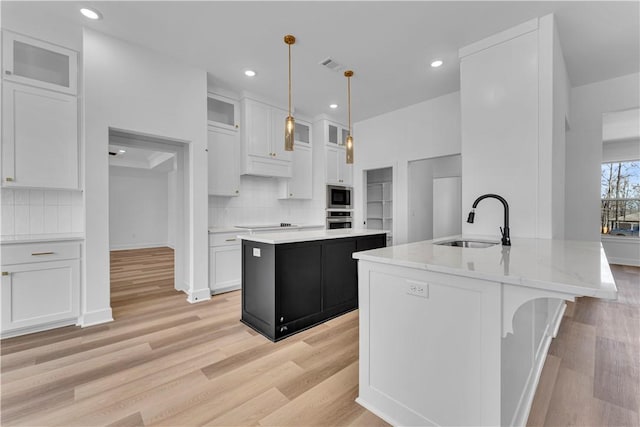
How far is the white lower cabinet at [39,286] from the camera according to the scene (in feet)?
7.79

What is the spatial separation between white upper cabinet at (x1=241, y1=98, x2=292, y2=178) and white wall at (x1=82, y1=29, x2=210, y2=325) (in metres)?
0.75

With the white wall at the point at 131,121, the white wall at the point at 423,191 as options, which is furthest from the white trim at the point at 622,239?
the white wall at the point at 131,121

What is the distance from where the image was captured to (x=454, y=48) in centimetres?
298

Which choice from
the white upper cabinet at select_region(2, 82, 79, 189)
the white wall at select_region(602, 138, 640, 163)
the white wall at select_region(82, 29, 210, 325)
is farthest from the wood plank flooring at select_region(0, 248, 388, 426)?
the white wall at select_region(602, 138, 640, 163)

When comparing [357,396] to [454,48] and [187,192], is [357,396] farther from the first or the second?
[454,48]

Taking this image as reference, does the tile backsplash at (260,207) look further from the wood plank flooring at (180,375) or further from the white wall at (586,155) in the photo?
the white wall at (586,155)

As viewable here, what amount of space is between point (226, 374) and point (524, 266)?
1905 mm

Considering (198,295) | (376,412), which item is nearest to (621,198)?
(376,412)

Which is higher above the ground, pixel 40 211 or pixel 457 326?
pixel 40 211

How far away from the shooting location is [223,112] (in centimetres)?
408

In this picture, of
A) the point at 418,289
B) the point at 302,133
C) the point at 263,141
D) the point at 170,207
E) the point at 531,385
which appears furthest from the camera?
the point at 170,207

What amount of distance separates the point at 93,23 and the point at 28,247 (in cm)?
218

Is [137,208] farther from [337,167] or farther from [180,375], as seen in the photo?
[180,375]

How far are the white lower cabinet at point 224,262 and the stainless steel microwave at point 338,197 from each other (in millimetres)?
2083
